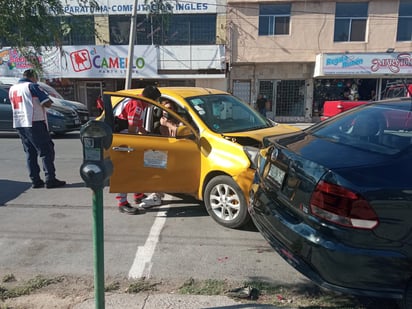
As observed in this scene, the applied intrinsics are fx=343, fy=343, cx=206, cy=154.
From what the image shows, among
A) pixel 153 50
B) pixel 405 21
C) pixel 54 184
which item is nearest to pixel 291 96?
pixel 405 21

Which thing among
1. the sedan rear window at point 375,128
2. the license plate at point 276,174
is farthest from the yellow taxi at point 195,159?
the sedan rear window at point 375,128

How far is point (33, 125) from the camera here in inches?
215

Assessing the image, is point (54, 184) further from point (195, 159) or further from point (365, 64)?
point (365, 64)

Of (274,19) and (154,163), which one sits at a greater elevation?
(274,19)

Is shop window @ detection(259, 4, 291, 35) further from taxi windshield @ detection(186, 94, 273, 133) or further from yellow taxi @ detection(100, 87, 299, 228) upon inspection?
yellow taxi @ detection(100, 87, 299, 228)

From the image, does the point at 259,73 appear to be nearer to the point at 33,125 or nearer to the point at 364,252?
the point at 33,125

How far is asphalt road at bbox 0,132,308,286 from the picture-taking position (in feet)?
10.5

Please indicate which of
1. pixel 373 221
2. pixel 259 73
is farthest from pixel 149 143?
pixel 259 73

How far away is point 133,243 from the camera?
374 cm

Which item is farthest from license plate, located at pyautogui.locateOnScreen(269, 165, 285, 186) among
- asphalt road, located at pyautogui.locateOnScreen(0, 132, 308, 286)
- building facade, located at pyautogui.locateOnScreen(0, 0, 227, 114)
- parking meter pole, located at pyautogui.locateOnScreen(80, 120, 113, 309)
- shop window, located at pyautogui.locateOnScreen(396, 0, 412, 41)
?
shop window, located at pyautogui.locateOnScreen(396, 0, 412, 41)

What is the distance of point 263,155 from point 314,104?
1635 cm

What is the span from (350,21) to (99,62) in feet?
42.9

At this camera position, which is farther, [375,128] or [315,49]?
[315,49]

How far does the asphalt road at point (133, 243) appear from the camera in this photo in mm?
3193
